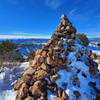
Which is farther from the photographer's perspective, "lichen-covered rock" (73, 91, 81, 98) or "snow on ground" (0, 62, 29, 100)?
"snow on ground" (0, 62, 29, 100)

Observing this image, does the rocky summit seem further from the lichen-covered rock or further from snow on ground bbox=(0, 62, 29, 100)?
snow on ground bbox=(0, 62, 29, 100)

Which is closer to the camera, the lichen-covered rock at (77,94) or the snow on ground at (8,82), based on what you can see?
the lichen-covered rock at (77,94)

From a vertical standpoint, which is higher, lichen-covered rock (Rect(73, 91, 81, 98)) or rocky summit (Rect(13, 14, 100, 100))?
rocky summit (Rect(13, 14, 100, 100))

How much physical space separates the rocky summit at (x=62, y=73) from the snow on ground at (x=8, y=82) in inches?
17.3

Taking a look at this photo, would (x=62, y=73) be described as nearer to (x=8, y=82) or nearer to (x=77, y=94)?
(x=77, y=94)

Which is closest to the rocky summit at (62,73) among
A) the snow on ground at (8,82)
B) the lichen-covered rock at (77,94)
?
the lichen-covered rock at (77,94)

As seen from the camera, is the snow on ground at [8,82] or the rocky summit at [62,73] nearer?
the rocky summit at [62,73]

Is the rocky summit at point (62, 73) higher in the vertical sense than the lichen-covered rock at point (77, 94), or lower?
higher

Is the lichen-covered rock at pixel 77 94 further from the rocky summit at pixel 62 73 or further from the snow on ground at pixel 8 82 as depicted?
the snow on ground at pixel 8 82

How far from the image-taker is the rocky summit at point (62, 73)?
9.45 m

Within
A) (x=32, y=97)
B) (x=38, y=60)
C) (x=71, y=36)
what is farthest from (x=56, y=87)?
(x=71, y=36)

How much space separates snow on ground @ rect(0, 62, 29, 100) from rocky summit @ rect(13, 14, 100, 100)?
438 millimetres

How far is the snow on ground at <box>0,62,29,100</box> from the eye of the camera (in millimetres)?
10672

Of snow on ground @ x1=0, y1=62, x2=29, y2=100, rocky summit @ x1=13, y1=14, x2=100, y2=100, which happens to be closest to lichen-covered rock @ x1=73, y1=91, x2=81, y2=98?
rocky summit @ x1=13, y1=14, x2=100, y2=100
